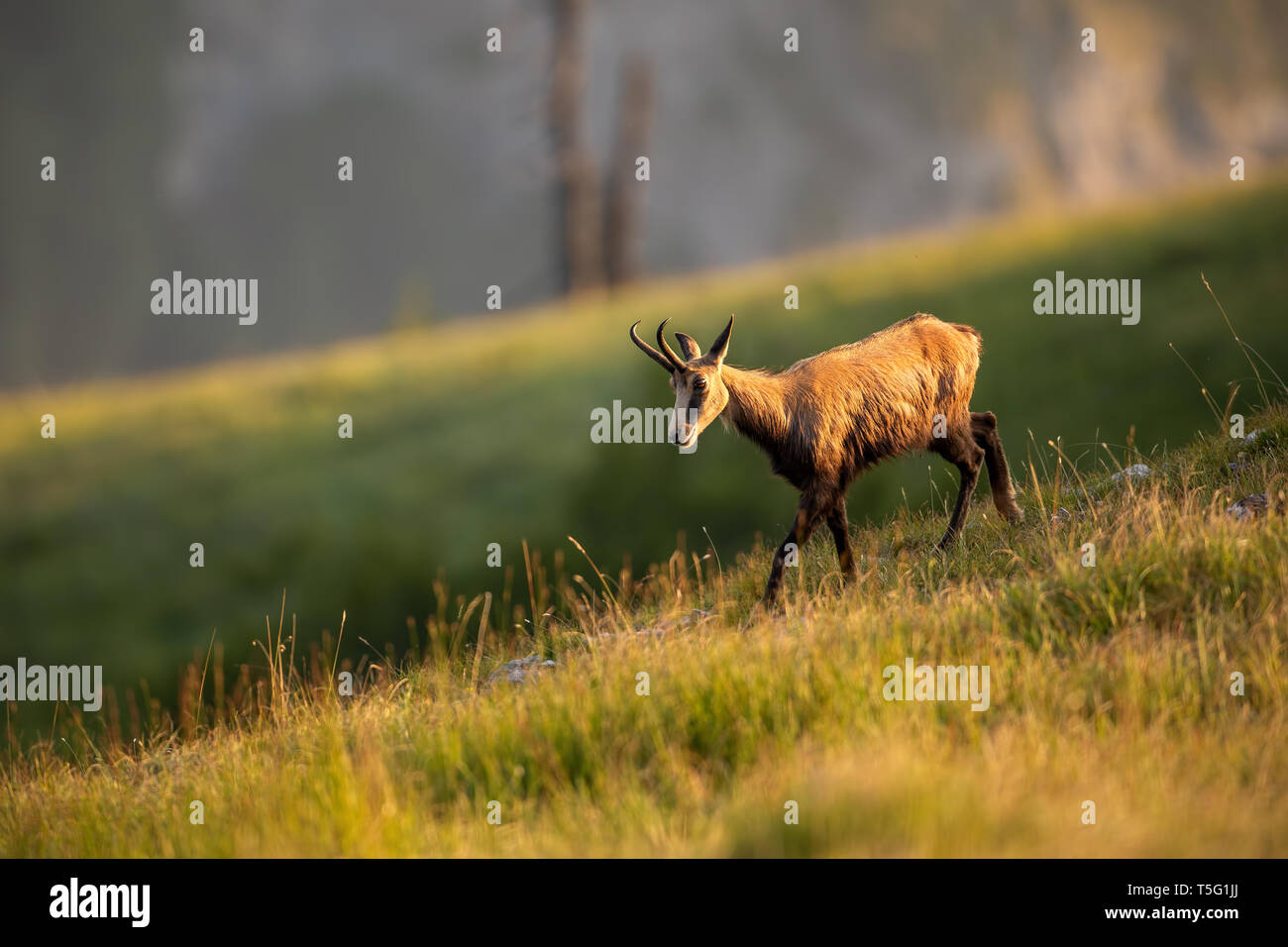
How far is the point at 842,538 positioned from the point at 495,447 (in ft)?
52.9

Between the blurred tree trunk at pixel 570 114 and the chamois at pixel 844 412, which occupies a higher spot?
the blurred tree trunk at pixel 570 114

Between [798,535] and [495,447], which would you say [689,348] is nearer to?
[798,535]

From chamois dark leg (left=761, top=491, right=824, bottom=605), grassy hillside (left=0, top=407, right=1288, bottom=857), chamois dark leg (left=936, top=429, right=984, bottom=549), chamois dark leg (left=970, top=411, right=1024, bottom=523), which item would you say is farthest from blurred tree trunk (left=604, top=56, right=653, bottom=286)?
grassy hillside (left=0, top=407, right=1288, bottom=857)

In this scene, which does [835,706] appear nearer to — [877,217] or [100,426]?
[100,426]

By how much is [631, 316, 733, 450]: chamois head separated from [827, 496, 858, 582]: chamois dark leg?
1.13m

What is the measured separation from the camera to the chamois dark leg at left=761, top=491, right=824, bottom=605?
686 centimetres

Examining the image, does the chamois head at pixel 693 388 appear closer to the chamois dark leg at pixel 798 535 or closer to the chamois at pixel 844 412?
the chamois at pixel 844 412

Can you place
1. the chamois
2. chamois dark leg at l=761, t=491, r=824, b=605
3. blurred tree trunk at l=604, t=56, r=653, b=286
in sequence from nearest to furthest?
1. the chamois
2. chamois dark leg at l=761, t=491, r=824, b=605
3. blurred tree trunk at l=604, t=56, r=653, b=286

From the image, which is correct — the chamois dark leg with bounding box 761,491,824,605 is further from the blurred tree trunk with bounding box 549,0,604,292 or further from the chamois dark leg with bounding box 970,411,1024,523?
the blurred tree trunk with bounding box 549,0,604,292

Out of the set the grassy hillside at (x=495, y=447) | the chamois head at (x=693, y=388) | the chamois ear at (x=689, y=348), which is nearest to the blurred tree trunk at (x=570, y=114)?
the grassy hillside at (x=495, y=447)

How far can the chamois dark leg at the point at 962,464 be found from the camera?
24.9 feet

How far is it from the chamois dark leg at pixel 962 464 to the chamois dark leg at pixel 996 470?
0.10 meters

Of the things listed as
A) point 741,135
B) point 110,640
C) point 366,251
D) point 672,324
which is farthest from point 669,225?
point 110,640

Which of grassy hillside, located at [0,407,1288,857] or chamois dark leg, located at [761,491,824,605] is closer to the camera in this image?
grassy hillside, located at [0,407,1288,857]
